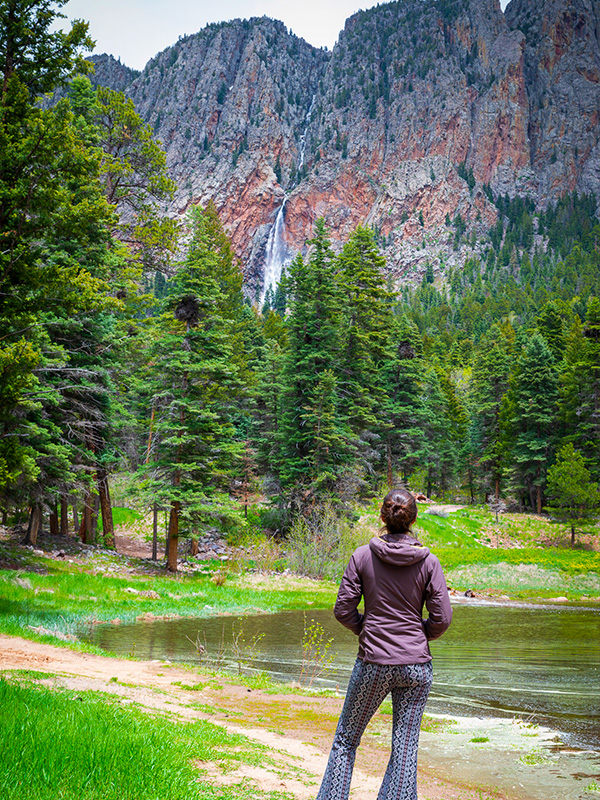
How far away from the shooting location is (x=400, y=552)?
409 cm

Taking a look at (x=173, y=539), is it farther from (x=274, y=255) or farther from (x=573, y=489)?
(x=274, y=255)

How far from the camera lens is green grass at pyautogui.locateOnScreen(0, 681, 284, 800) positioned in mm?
3752

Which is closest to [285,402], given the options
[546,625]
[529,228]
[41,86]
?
[546,625]

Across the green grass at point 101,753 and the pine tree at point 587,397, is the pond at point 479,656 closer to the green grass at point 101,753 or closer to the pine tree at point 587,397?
the green grass at point 101,753

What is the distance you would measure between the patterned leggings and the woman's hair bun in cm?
91

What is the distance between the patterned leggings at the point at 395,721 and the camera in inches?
158

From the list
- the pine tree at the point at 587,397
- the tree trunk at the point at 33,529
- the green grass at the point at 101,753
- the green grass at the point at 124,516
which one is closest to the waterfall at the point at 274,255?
the pine tree at the point at 587,397

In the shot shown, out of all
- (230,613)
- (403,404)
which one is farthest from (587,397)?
(230,613)

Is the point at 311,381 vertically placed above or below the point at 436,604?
above

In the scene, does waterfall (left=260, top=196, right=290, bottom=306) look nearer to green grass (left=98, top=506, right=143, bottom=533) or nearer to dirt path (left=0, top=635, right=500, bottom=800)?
green grass (left=98, top=506, right=143, bottom=533)

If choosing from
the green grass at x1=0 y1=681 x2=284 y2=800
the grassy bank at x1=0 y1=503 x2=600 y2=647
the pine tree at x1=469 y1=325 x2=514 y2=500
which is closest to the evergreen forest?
the pine tree at x1=469 y1=325 x2=514 y2=500

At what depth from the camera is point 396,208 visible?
199500 mm

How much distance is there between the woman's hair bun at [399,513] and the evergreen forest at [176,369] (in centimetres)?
897

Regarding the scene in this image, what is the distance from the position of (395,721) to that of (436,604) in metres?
Result: 0.87
